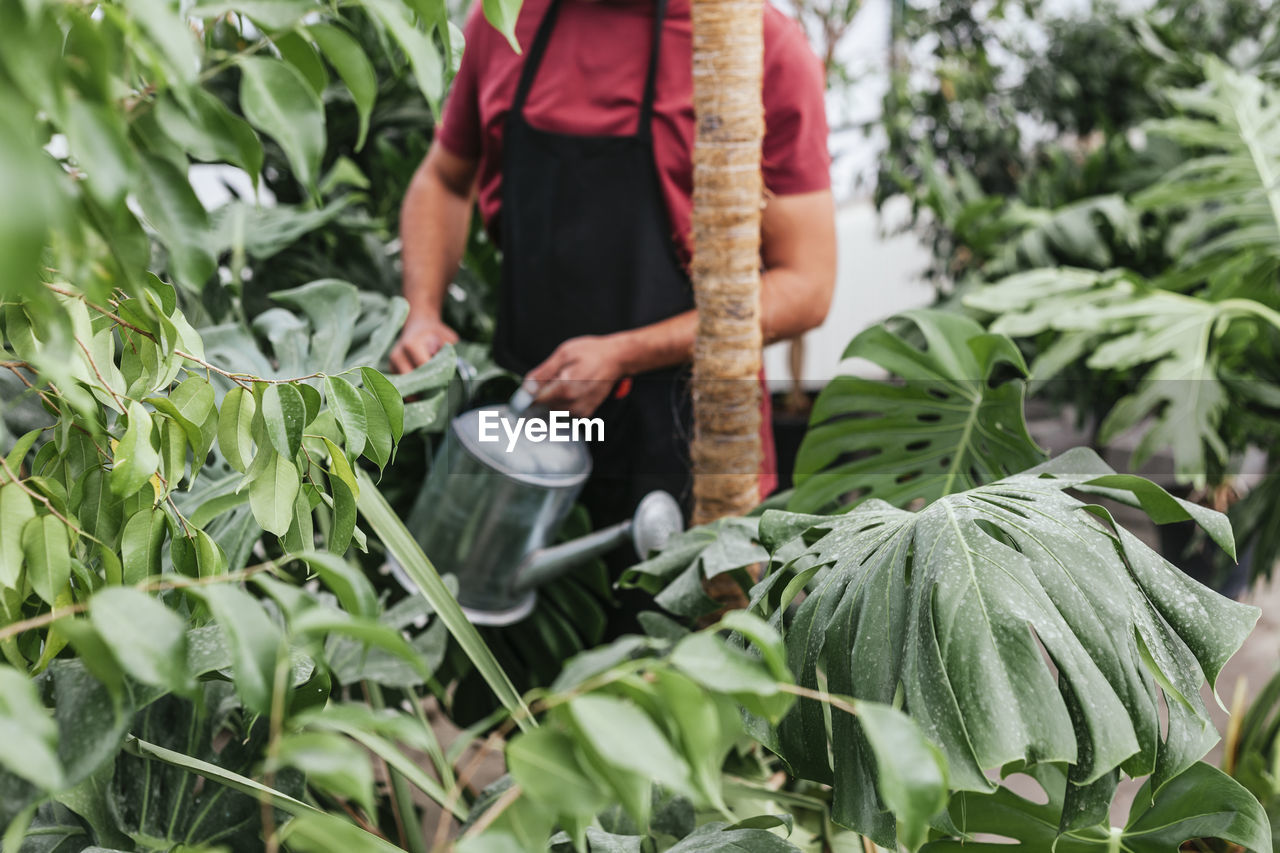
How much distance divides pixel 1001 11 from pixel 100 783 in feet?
10.3

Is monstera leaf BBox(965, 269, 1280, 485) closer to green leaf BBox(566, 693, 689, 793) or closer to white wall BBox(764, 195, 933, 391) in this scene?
green leaf BBox(566, 693, 689, 793)

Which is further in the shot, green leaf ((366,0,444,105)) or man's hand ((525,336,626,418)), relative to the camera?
man's hand ((525,336,626,418))

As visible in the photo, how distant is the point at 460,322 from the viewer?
1595 millimetres

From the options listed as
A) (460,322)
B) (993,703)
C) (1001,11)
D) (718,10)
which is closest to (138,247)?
(993,703)

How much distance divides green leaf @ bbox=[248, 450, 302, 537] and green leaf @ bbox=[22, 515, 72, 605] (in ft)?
0.31

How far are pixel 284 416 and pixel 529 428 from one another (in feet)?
1.65

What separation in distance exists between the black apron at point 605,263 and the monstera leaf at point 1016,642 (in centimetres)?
56

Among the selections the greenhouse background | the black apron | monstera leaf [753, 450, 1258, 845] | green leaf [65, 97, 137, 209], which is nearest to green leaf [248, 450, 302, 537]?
the greenhouse background

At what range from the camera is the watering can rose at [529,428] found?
0.94m

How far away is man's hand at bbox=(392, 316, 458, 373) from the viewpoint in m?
1.10

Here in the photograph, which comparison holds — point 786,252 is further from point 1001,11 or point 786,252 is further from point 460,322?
point 1001,11

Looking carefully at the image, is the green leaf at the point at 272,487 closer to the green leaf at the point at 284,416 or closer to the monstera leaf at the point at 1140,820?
the green leaf at the point at 284,416

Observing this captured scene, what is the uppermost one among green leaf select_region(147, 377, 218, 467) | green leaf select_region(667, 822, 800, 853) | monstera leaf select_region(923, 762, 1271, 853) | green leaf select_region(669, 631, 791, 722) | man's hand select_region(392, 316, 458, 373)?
man's hand select_region(392, 316, 458, 373)

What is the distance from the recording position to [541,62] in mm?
1168
